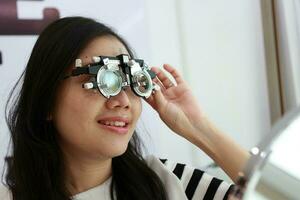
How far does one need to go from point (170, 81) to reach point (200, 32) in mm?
544

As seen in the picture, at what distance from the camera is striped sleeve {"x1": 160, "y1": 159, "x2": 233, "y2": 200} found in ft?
2.82

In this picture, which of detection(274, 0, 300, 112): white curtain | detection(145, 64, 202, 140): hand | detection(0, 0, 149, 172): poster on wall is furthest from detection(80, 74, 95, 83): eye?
detection(274, 0, 300, 112): white curtain

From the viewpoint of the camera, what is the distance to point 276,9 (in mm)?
1551

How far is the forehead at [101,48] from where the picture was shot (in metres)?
0.77

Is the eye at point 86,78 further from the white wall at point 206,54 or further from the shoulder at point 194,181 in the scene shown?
the white wall at point 206,54

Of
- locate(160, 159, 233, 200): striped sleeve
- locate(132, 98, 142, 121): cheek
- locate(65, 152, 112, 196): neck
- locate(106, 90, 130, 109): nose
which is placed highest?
locate(106, 90, 130, 109): nose

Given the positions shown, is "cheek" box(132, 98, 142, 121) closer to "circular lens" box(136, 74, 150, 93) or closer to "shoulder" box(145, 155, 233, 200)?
"circular lens" box(136, 74, 150, 93)

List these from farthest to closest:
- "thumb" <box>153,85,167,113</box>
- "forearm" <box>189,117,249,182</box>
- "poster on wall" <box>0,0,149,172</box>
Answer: "poster on wall" <box>0,0,149,172</box>
"thumb" <box>153,85,167,113</box>
"forearm" <box>189,117,249,182</box>

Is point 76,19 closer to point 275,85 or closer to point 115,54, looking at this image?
point 115,54

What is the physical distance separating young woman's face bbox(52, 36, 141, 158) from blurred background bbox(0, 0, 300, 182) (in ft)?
1.66

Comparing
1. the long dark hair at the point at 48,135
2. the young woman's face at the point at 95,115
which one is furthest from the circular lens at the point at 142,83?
the long dark hair at the point at 48,135

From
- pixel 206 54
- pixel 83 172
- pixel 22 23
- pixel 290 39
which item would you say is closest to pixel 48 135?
pixel 83 172

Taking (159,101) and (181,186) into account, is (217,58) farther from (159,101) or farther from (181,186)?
(181,186)

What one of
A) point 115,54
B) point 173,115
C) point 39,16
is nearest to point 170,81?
point 173,115
